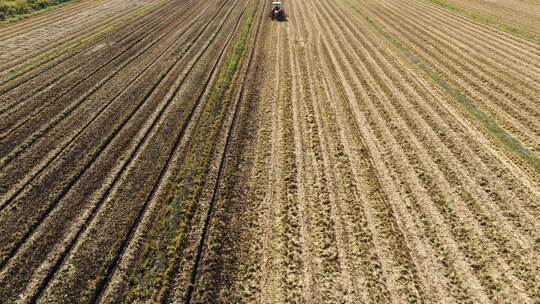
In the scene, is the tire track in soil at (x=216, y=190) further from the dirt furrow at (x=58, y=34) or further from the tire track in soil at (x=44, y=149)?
the dirt furrow at (x=58, y=34)

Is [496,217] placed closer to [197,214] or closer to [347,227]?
[347,227]

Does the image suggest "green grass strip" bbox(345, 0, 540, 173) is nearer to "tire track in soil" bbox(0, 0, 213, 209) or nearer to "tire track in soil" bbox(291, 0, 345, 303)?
"tire track in soil" bbox(291, 0, 345, 303)

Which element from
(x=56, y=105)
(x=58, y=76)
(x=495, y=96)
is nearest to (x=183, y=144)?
(x=56, y=105)

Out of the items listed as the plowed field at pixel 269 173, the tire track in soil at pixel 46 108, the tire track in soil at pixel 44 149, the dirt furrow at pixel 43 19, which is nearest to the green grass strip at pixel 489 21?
the plowed field at pixel 269 173

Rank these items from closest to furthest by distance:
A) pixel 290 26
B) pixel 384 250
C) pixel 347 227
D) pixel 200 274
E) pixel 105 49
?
pixel 200 274 → pixel 384 250 → pixel 347 227 → pixel 105 49 → pixel 290 26

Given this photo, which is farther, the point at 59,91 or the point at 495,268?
the point at 59,91

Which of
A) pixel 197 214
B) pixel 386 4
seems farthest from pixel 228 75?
pixel 386 4

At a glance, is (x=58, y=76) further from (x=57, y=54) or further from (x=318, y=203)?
(x=318, y=203)
